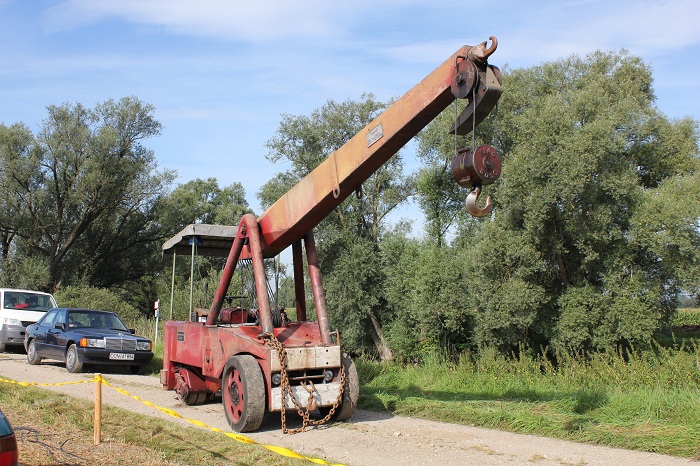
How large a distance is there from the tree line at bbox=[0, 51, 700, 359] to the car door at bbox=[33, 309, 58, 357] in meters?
4.54

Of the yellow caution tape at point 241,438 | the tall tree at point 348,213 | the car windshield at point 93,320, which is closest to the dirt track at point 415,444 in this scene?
the yellow caution tape at point 241,438

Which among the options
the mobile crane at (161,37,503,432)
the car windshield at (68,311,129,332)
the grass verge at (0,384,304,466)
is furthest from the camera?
the car windshield at (68,311,129,332)

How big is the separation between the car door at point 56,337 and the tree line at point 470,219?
3.86m

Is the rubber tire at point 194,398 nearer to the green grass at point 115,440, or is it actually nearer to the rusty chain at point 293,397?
the green grass at point 115,440

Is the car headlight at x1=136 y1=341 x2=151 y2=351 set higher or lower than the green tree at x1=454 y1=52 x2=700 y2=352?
lower

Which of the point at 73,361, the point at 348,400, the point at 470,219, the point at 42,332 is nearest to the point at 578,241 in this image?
the point at 470,219

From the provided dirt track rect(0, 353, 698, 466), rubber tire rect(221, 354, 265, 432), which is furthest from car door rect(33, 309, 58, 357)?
rubber tire rect(221, 354, 265, 432)

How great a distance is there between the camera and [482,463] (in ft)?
22.7

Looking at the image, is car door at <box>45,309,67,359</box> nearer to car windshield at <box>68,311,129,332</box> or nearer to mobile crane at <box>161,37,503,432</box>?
car windshield at <box>68,311,129,332</box>

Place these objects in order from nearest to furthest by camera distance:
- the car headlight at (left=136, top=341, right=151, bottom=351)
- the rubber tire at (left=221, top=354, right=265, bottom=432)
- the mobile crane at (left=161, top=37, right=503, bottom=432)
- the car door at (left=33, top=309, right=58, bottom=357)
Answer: the mobile crane at (left=161, top=37, right=503, bottom=432) → the rubber tire at (left=221, top=354, right=265, bottom=432) → the car headlight at (left=136, top=341, right=151, bottom=351) → the car door at (left=33, top=309, right=58, bottom=357)

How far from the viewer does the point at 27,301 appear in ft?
66.9

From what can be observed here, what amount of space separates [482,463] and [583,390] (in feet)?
14.9

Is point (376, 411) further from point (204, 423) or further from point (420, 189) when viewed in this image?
point (420, 189)

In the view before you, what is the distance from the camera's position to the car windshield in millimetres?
16438
